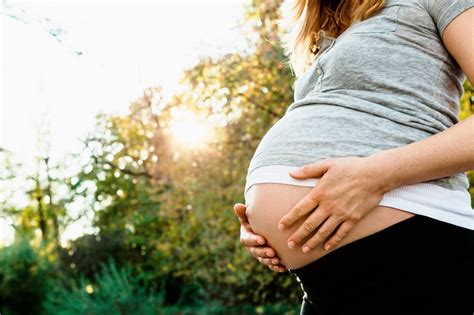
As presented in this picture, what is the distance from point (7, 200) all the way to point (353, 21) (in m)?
17.5

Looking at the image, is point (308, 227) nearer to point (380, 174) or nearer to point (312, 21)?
point (380, 174)

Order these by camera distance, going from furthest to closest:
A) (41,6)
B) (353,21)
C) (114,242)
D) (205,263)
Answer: (114,242) < (205,263) < (41,6) < (353,21)

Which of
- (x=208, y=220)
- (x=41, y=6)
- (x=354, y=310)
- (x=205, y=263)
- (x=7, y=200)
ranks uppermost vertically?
(x=41, y=6)

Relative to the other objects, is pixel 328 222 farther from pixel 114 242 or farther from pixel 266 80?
pixel 114 242

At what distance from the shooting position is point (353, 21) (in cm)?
149

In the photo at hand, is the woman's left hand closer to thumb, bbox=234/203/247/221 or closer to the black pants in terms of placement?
the black pants

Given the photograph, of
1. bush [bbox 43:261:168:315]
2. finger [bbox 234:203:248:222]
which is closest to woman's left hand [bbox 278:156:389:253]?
finger [bbox 234:203:248:222]

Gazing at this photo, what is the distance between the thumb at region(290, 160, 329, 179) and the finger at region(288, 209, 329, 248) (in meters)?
0.08

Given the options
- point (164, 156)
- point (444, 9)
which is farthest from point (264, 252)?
point (164, 156)

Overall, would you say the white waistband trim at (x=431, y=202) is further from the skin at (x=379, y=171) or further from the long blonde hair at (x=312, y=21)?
the long blonde hair at (x=312, y=21)

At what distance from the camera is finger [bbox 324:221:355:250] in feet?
4.00

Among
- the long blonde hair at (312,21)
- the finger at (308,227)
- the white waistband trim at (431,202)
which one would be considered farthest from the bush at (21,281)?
the white waistband trim at (431,202)

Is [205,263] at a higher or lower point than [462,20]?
lower

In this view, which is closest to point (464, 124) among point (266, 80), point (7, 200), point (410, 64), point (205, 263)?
point (410, 64)
